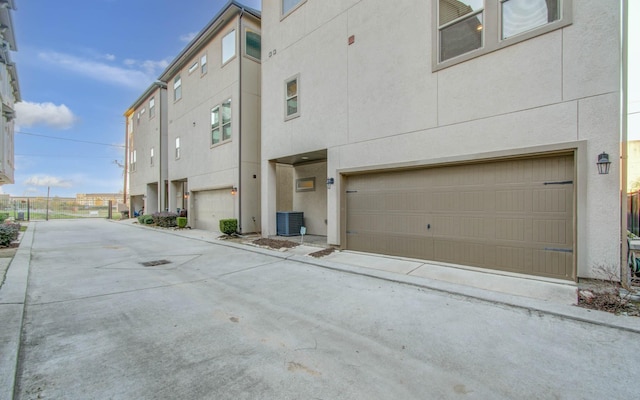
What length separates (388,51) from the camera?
7.42m

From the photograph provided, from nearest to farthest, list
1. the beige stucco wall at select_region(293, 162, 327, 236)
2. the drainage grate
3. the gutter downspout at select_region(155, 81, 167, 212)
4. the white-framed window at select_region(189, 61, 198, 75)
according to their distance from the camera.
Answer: the drainage grate, the beige stucco wall at select_region(293, 162, 327, 236), the white-framed window at select_region(189, 61, 198, 75), the gutter downspout at select_region(155, 81, 167, 212)

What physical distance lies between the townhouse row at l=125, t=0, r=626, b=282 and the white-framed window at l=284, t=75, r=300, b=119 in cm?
→ 5

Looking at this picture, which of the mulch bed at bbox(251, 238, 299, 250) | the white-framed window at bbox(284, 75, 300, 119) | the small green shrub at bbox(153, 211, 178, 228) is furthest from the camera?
the small green shrub at bbox(153, 211, 178, 228)

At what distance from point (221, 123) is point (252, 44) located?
3.94 m

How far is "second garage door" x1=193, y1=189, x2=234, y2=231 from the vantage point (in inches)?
550

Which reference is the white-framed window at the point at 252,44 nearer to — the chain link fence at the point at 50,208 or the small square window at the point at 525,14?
the small square window at the point at 525,14

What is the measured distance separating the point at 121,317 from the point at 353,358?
3241 mm

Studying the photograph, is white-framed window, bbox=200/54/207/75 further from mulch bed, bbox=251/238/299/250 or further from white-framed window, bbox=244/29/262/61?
mulch bed, bbox=251/238/299/250

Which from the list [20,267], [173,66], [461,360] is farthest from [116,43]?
[461,360]

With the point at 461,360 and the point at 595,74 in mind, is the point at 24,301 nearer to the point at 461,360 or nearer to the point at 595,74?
the point at 461,360

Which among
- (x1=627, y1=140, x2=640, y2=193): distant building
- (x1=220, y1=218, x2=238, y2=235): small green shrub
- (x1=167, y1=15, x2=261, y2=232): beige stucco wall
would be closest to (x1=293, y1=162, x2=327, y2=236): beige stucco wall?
(x1=167, y1=15, x2=261, y2=232): beige stucco wall

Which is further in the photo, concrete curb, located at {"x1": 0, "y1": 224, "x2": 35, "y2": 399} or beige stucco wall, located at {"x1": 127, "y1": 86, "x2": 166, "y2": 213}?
beige stucco wall, located at {"x1": 127, "y1": 86, "x2": 166, "y2": 213}

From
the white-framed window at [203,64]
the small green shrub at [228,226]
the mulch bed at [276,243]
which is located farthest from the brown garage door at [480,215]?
the white-framed window at [203,64]

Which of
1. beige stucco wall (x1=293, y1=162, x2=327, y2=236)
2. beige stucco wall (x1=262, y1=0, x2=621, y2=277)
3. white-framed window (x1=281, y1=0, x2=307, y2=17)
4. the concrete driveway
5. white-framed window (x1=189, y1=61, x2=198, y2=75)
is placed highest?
white-framed window (x1=189, y1=61, x2=198, y2=75)
